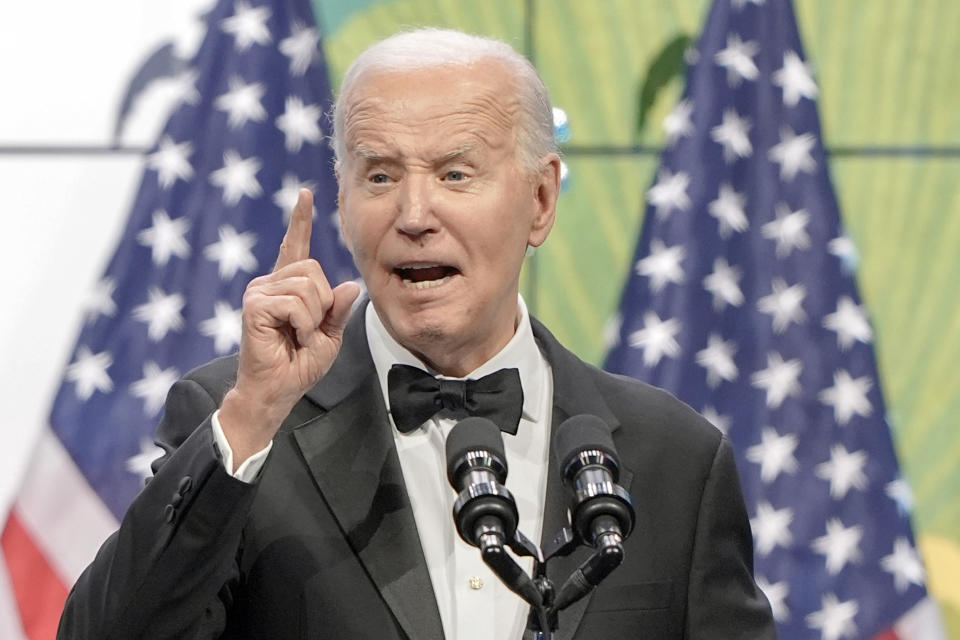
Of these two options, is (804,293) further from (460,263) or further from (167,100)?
(460,263)

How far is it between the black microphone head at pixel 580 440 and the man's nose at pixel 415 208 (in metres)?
0.41

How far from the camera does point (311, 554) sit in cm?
178

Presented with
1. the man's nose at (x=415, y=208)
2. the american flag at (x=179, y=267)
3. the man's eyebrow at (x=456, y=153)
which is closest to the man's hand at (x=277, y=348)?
the man's nose at (x=415, y=208)

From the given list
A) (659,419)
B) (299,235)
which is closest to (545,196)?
(659,419)

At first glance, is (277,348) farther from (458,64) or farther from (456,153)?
(458,64)

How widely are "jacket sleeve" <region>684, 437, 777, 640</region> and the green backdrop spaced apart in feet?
4.93

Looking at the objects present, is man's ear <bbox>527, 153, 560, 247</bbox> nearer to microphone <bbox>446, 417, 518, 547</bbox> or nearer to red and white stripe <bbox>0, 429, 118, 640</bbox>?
microphone <bbox>446, 417, 518, 547</bbox>

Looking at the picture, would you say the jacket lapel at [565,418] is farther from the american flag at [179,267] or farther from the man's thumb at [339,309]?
Result: the american flag at [179,267]

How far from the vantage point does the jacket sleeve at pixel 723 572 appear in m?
1.92

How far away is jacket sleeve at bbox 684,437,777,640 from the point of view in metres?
1.92

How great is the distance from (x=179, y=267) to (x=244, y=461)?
1.85 m

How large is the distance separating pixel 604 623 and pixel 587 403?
1.14 feet

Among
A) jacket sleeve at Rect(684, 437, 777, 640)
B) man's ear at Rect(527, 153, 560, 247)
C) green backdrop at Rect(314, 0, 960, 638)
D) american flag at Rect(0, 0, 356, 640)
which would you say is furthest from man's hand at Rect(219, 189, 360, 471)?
green backdrop at Rect(314, 0, 960, 638)

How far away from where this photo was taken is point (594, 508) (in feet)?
4.51
